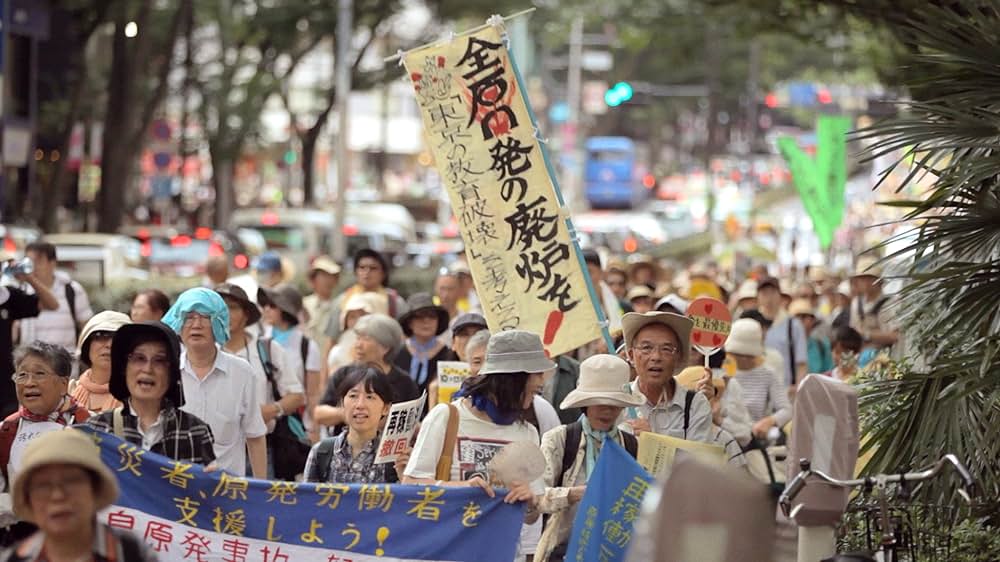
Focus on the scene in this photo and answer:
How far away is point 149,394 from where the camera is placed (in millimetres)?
7133

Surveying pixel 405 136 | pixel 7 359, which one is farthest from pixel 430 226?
pixel 405 136

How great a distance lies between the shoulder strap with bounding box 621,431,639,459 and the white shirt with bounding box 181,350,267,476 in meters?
1.64

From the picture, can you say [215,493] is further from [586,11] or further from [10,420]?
[586,11]

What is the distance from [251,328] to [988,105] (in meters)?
4.79

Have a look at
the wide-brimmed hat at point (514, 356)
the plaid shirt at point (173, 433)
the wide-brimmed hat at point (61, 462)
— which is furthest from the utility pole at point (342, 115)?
the wide-brimmed hat at point (61, 462)

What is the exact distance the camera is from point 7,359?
13.0 meters

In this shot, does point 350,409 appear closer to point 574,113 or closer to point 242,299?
point 242,299

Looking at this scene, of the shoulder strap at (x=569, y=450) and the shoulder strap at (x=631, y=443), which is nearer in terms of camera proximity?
the shoulder strap at (x=569, y=450)

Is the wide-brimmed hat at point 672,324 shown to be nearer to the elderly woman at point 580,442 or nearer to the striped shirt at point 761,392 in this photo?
the elderly woman at point 580,442

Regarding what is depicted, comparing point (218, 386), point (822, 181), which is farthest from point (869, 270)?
point (822, 181)

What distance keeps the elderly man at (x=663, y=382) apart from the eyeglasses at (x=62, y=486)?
11.0 feet

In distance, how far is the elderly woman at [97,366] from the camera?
896cm

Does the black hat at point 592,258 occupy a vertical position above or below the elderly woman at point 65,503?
above

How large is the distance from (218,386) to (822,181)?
21.3 m
